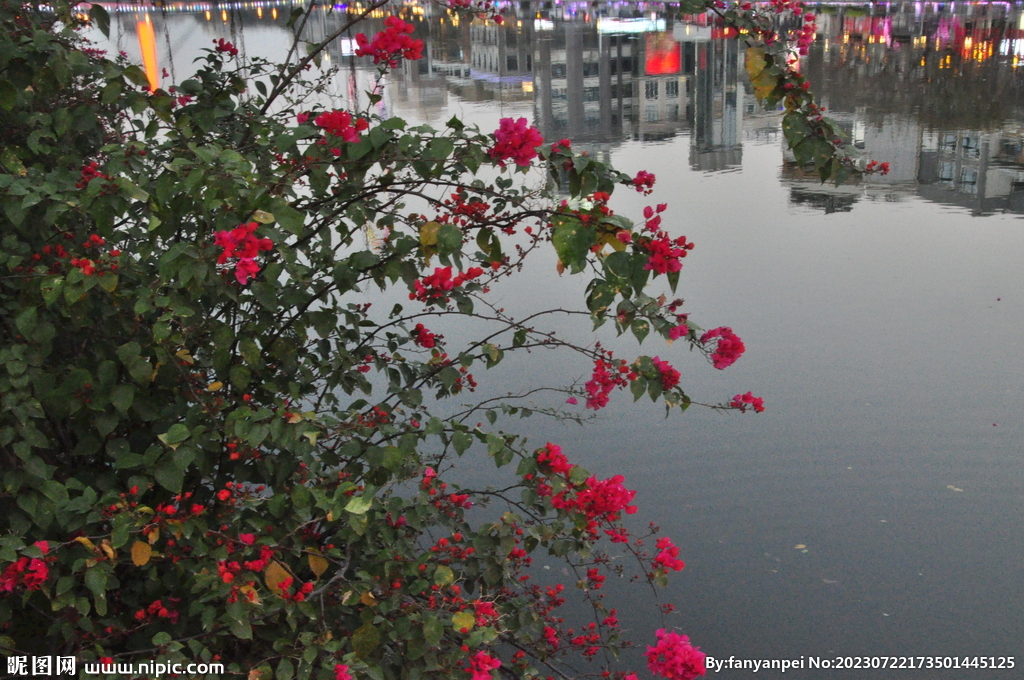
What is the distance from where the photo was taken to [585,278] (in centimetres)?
512

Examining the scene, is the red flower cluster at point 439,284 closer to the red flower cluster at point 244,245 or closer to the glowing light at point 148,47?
Answer: the red flower cluster at point 244,245

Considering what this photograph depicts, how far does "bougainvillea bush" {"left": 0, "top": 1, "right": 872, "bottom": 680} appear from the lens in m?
1.70

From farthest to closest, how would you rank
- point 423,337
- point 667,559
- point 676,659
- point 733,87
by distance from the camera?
point 733,87 < point 423,337 < point 667,559 < point 676,659

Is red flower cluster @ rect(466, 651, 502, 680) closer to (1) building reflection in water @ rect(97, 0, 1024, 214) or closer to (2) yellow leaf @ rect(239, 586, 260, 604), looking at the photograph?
(2) yellow leaf @ rect(239, 586, 260, 604)

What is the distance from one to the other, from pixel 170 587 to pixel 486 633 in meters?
0.65

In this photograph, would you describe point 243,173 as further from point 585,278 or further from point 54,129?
point 585,278

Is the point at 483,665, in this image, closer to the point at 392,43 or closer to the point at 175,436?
the point at 175,436

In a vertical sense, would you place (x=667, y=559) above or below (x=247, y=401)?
below

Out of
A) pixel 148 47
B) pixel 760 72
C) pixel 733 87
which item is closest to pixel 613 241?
pixel 760 72

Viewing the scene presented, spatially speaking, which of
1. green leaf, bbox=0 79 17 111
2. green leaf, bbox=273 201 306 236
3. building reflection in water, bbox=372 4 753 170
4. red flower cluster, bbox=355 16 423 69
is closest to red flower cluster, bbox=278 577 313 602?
green leaf, bbox=273 201 306 236

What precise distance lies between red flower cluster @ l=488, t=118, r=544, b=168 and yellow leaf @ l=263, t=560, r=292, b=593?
2.50ft

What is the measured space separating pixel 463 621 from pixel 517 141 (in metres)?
0.78

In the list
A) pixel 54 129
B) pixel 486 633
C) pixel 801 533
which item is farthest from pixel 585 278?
pixel 486 633

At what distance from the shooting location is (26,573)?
5.27ft
